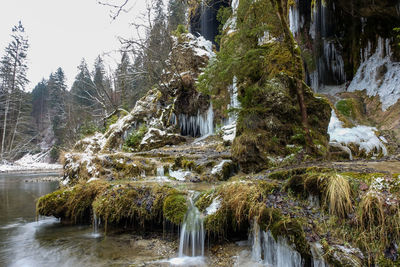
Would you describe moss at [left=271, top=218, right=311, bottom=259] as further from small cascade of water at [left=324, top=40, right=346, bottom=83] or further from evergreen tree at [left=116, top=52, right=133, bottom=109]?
evergreen tree at [left=116, top=52, right=133, bottom=109]

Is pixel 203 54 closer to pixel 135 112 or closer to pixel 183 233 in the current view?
pixel 135 112

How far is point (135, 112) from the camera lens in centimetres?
1551

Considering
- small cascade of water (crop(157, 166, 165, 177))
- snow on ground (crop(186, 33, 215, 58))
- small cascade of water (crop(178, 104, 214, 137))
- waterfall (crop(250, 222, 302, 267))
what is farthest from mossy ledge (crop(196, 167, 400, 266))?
snow on ground (crop(186, 33, 215, 58))

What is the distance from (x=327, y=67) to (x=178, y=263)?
15.7 m

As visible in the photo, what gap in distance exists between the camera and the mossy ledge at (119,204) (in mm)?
4430

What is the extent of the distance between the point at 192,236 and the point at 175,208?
0.63 meters

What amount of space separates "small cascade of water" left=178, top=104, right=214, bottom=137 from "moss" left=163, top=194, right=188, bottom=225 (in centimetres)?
973

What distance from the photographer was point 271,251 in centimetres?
320

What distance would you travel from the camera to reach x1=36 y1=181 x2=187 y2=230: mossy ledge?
14.5 feet

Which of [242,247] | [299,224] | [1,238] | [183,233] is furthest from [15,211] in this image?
[299,224]

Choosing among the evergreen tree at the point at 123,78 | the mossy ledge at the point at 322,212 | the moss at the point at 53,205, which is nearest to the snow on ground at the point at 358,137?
the mossy ledge at the point at 322,212

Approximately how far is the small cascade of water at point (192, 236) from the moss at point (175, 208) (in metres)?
0.12

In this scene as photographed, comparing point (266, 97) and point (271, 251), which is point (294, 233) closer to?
point (271, 251)

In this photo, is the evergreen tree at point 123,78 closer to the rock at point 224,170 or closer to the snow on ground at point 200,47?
the snow on ground at point 200,47
